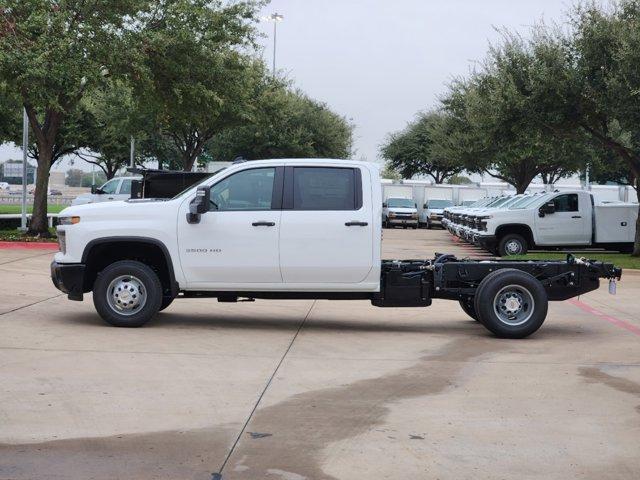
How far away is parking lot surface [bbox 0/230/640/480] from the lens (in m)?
6.28

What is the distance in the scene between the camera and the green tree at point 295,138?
60.7 meters

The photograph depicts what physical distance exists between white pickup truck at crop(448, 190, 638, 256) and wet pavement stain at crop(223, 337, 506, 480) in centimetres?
1717

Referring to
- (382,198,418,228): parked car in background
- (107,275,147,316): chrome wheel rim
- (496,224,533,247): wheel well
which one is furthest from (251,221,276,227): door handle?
(382,198,418,228): parked car in background

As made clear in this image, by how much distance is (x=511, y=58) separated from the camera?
1077 inches

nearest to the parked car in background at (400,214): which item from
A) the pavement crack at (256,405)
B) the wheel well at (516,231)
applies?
the wheel well at (516,231)

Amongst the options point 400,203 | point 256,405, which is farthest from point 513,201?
point 256,405

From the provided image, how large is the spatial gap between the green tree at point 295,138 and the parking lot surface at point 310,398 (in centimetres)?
4460

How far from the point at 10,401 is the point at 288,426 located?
218 centimetres

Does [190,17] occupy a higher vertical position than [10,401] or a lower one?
higher

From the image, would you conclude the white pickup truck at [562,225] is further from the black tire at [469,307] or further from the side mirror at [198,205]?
the side mirror at [198,205]

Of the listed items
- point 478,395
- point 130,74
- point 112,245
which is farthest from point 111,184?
point 478,395

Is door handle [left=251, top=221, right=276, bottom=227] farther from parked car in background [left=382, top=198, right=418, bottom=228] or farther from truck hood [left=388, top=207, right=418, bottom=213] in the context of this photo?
truck hood [left=388, top=207, right=418, bottom=213]

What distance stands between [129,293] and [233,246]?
4.37 ft

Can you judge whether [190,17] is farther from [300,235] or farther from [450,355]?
[450,355]
